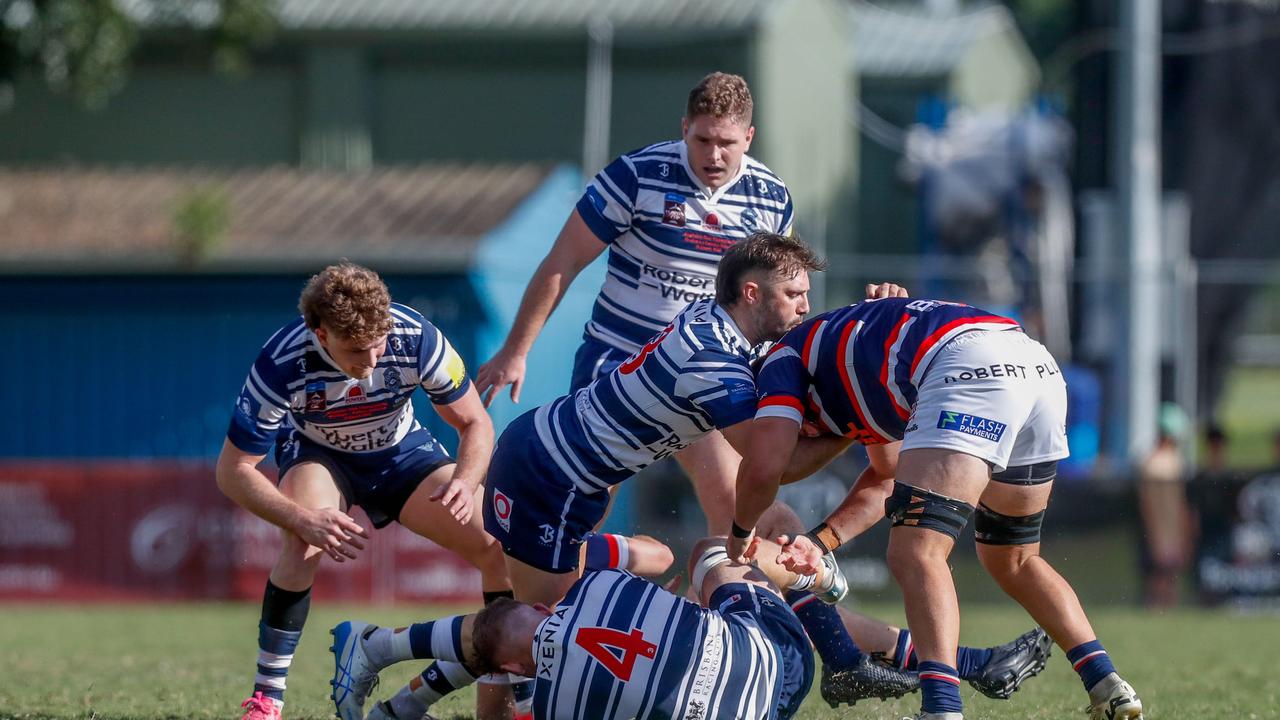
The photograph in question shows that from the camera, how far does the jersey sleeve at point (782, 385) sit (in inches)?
192

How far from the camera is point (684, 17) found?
2064cm

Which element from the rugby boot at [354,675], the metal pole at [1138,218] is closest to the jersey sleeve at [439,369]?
the rugby boot at [354,675]

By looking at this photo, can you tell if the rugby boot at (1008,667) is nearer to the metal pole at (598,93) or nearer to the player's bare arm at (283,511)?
the player's bare arm at (283,511)

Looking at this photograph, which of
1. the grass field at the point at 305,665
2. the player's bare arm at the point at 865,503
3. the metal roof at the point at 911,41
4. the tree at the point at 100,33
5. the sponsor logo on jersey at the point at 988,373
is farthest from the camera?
the metal roof at the point at 911,41

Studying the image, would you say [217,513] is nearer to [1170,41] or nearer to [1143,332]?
[1143,332]

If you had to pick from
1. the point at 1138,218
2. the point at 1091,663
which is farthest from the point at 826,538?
the point at 1138,218

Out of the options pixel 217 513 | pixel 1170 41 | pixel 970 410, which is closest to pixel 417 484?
pixel 970 410

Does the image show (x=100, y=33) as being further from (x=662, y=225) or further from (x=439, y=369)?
(x=439, y=369)

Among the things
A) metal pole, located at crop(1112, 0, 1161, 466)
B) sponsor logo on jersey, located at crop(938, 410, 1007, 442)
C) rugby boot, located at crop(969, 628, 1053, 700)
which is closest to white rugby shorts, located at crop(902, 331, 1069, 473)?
sponsor logo on jersey, located at crop(938, 410, 1007, 442)

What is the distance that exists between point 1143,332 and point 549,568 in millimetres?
9772

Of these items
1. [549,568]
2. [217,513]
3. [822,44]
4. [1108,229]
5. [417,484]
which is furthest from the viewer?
[822,44]

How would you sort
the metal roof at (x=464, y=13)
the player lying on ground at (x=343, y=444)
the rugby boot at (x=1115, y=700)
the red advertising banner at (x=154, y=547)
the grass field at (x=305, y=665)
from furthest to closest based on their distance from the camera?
the metal roof at (x=464, y=13), the red advertising banner at (x=154, y=547), the grass field at (x=305, y=665), the player lying on ground at (x=343, y=444), the rugby boot at (x=1115, y=700)

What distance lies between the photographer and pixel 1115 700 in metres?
5.33

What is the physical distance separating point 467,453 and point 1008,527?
1.94m
